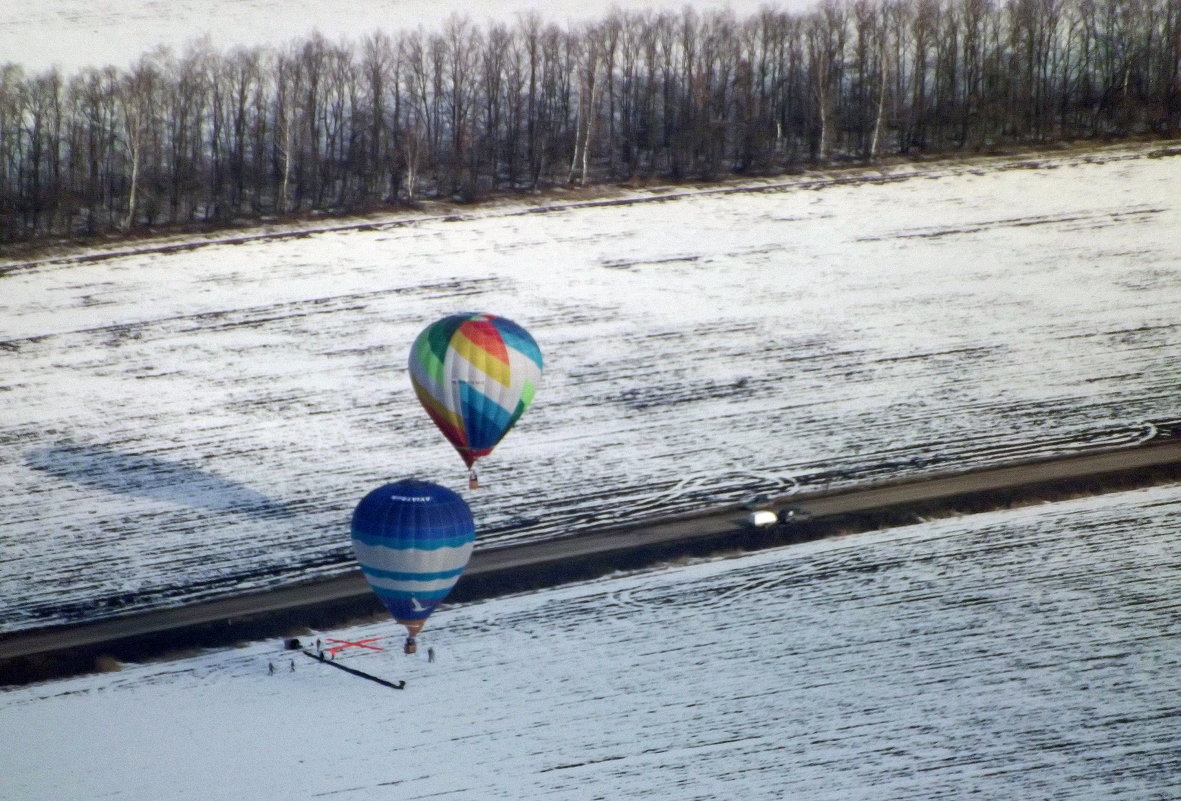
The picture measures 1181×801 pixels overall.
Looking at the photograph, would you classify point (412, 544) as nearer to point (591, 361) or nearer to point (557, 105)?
point (591, 361)

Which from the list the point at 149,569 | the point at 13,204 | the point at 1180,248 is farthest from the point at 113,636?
the point at 1180,248

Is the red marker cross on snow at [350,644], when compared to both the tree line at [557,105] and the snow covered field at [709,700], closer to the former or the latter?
the snow covered field at [709,700]

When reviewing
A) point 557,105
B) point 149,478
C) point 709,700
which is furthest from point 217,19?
point 709,700

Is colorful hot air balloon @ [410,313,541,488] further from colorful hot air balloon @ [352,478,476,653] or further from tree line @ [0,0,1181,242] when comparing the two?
tree line @ [0,0,1181,242]

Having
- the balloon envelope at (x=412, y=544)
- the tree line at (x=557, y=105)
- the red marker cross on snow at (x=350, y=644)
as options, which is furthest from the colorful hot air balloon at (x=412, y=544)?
the tree line at (x=557, y=105)

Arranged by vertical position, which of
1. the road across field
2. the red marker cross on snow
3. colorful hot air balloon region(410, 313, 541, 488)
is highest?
colorful hot air balloon region(410, 313, 541, 488)

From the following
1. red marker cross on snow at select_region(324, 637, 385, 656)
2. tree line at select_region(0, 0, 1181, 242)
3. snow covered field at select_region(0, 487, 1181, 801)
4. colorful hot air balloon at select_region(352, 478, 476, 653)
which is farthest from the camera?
tree line at select_region(0, 0, 1181, 242)

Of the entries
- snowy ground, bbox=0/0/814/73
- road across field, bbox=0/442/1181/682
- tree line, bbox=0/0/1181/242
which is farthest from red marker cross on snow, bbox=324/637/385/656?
snowy ground, bbox=0/0/814/73
